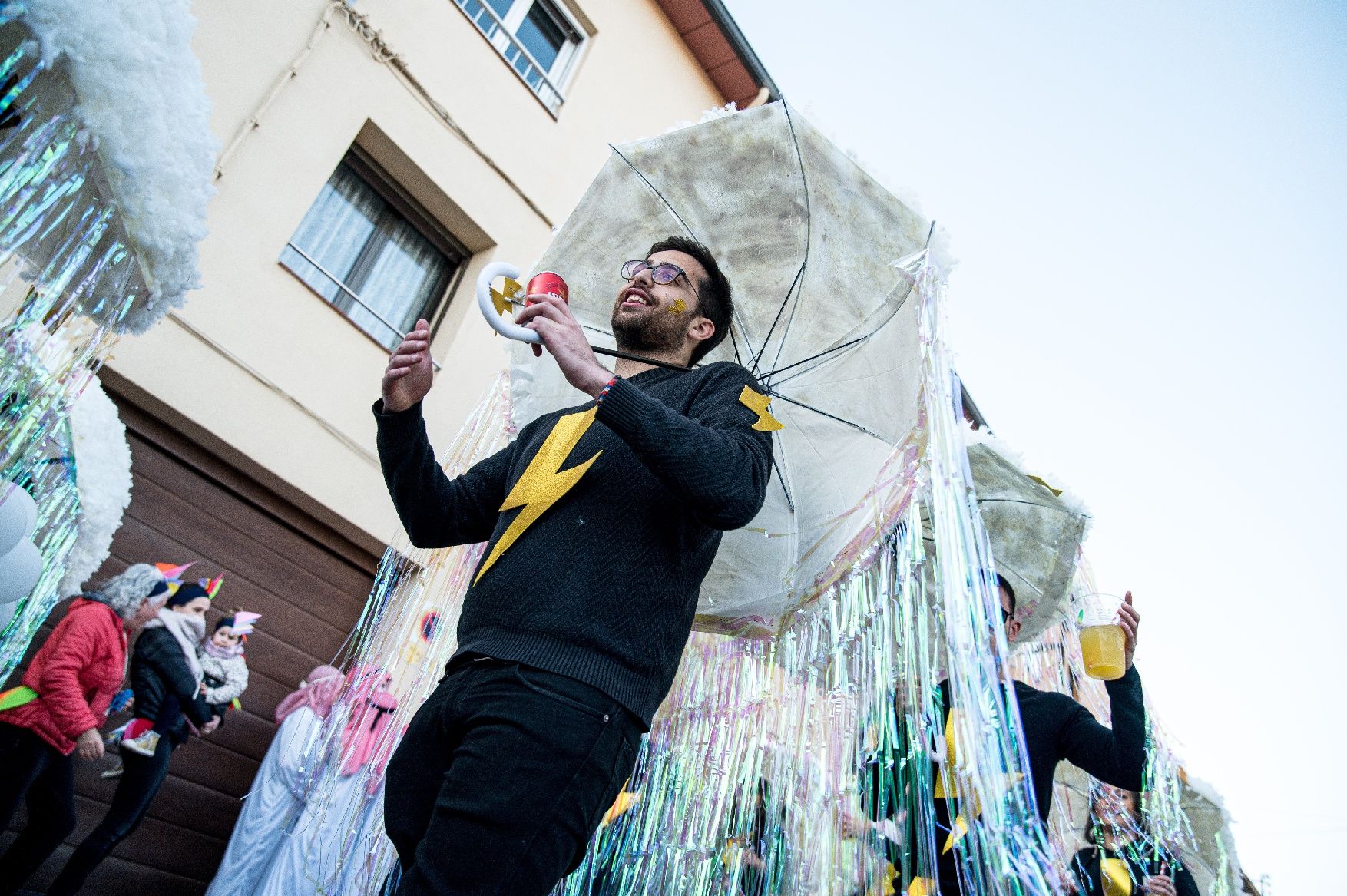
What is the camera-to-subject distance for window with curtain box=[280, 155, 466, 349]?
500 centimetres

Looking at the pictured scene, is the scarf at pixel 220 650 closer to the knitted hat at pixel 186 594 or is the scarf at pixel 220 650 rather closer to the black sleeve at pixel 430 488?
the knitted hat at pixel 186 594

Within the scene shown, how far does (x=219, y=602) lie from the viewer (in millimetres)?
4266

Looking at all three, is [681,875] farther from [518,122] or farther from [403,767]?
[518,122]

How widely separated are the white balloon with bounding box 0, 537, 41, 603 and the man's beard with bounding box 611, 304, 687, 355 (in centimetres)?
142

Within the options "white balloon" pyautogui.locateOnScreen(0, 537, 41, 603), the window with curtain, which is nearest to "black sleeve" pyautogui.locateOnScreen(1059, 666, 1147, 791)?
"white balloon" pyautogui.locateOnScreen(0, 537, 41, 603)

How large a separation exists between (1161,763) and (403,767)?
2.60 m

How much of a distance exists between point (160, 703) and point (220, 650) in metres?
0.46

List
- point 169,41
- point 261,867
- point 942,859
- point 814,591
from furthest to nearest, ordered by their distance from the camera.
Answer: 1. point 261,867
2. point 814,591
3. point 942,859
4. point 169,41

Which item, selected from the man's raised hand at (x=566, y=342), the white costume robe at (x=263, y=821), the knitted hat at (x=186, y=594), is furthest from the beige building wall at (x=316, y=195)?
the man's raised hand at (x=566, y=342)

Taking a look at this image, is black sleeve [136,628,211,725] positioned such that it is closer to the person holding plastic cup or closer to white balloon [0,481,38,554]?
white balloon [0,481,38,554]

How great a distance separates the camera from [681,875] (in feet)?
7.58

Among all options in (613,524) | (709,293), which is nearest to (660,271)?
(709,293)

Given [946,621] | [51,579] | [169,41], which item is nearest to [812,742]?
[946,621]

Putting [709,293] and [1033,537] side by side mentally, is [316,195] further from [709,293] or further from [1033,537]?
[1033,537]
